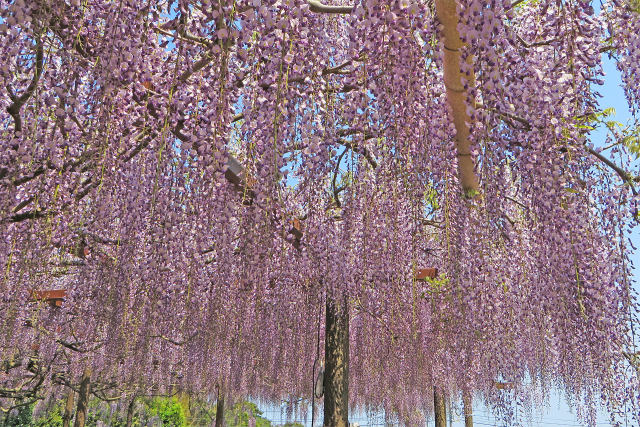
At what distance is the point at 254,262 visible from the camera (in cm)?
415

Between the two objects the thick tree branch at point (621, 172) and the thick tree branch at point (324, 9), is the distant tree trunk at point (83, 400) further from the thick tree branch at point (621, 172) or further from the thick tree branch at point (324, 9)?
the thick tree branch at point (621, 172)

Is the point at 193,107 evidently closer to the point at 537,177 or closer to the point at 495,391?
the point at 537,177

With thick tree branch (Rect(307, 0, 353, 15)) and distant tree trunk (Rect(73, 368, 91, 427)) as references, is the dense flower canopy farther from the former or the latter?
distant tree trunk (Rect(73, 368, 91, 427))

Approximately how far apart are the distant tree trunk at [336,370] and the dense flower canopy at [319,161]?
55 cm

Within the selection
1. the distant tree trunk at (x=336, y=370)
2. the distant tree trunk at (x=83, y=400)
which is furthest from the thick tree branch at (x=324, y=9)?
the distant tree trunk at (x=83, y=400)

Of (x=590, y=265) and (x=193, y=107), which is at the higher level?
(x=193, y=107)

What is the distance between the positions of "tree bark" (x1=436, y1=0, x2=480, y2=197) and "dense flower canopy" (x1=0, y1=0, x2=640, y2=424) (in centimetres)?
3

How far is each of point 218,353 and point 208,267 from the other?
2.99 m

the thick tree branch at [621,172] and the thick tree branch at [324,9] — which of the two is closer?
the thick tree branch at [324,9]

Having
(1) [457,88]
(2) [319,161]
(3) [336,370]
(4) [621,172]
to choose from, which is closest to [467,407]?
(3) [336,370]

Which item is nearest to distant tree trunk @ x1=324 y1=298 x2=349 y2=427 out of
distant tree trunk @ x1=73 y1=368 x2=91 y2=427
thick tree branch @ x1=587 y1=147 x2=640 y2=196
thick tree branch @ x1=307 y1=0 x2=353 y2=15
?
thick tree branch @ x1=587 y1=147 x2=640 y2=196

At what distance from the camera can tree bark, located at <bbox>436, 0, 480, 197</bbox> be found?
2.79 metres

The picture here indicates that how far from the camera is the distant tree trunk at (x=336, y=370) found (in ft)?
23.9

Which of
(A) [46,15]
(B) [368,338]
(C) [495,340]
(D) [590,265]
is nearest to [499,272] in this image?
(C) [495,340]
